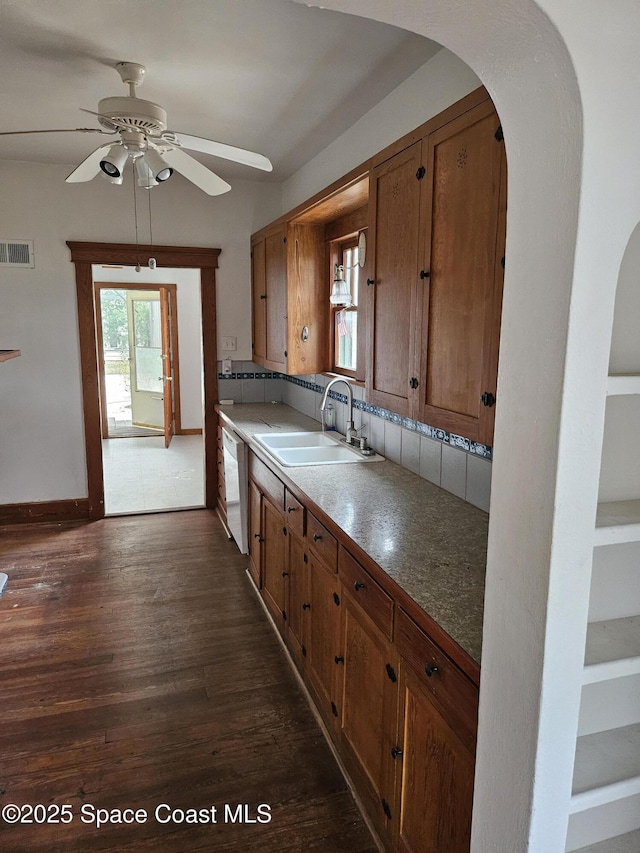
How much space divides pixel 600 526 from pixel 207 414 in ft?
13.4

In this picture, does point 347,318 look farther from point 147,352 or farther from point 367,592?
point 147,352

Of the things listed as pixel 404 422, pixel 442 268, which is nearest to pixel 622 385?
pixel 442 268

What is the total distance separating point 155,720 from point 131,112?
94.7 inches

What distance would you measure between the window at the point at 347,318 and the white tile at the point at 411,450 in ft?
2.86

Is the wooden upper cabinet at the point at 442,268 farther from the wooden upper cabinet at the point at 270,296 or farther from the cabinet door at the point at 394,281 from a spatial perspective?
the wooden upper cabinet at the point at 270,296

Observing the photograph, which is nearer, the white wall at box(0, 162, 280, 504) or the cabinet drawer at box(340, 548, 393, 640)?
the cabinet drawer at box(340, 548, 393, 640)

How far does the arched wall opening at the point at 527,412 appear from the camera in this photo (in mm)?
881

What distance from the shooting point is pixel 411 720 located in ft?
4.95

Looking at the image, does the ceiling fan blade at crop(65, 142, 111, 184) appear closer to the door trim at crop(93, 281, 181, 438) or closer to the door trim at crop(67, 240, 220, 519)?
the door trim at crop(67, 240, 220, 519)

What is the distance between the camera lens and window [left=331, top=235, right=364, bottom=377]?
3557 millimetres

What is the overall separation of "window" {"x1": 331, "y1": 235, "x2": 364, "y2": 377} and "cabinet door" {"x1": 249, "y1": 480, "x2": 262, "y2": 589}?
945 millimetres

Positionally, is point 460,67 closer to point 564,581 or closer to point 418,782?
point 564,581

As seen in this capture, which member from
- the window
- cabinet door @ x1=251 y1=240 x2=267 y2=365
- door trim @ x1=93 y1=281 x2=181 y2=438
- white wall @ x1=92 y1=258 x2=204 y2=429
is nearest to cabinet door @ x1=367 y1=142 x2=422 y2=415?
the window

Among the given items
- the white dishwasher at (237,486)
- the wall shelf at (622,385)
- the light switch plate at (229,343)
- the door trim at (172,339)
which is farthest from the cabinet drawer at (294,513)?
the door trim at (172,339)
